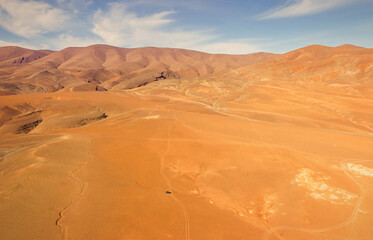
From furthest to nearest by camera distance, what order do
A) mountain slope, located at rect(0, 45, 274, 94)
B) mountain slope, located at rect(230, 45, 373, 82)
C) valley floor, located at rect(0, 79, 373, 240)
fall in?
mountain slope, located at rect(0, 45, 274, 94)
mountain slope, located at rect(230, 45, 373, 82)
valley floor, located at rect(0, 79, 373, 240)

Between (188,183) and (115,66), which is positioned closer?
(188,183)

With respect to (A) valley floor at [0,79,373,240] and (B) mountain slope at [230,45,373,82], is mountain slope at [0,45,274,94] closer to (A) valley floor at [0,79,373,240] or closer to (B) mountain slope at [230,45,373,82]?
(B) mountain slope at [230,45,373,82]

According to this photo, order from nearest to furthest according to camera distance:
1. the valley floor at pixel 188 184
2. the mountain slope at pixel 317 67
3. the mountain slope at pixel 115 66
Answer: the valley floor at pixel 188 184, the mountain slope at pixel 317 67, the mountain slope at pixel 115 66

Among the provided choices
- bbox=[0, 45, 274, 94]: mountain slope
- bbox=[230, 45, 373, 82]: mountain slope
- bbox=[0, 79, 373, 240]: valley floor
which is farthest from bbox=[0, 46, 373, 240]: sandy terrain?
bbox=[0, 45, 274, 94]: mountain slope

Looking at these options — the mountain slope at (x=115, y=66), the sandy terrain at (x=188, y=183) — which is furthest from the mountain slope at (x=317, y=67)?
the mountain slope at (x=115, y=66)

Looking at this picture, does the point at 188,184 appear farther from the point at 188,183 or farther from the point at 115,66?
the point at 115,66

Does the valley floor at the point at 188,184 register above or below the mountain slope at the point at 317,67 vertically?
below

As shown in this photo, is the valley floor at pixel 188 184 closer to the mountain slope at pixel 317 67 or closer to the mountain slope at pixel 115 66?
the mountain slope at pixel 317 67

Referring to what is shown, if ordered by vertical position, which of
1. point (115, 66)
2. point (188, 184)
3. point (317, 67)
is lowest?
point (188, 184)

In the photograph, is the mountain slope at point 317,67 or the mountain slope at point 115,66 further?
the mountain slope at point 115,66

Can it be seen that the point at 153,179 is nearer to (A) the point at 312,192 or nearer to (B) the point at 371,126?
(A) the point at 312,192

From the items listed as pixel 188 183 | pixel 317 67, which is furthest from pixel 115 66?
pixel 188 183

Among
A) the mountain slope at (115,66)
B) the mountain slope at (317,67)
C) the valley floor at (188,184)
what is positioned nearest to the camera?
the valley floor at (188,184)
